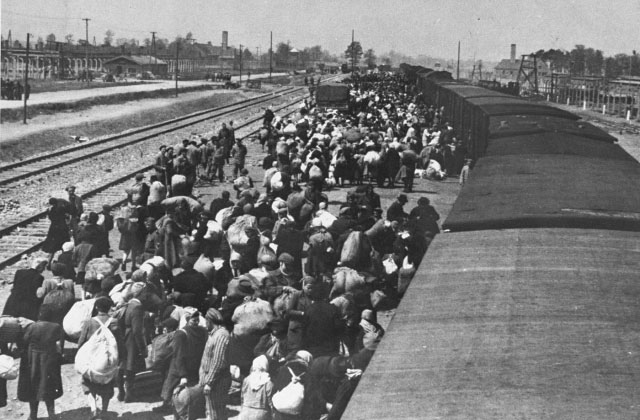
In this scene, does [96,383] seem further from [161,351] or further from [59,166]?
[59,166]

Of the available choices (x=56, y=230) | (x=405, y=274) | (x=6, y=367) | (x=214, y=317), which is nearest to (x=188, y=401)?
(x=214, y=317)

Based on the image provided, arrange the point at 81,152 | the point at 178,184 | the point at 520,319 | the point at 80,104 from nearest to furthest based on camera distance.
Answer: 1. the point at 520,319
2. the point at 178,184
3. the point at 81,152
4. the point at 80,104

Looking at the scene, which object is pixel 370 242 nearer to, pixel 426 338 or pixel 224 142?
pixel 426 338

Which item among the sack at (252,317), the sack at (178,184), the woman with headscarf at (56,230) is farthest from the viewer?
the sack at (178,184)

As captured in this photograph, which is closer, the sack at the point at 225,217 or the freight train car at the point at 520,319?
the freight train car at the point at 520,319

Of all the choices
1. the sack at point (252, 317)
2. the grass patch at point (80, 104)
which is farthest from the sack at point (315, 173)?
the grass patch at point (80, 104)

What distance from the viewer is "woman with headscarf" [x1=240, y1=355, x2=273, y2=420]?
6598 mm

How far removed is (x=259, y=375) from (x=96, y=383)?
174cm

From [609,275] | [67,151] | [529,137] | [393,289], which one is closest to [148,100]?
[67,151]

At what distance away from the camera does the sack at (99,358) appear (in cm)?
731

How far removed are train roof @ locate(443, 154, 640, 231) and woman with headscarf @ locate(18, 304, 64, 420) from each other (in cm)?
386

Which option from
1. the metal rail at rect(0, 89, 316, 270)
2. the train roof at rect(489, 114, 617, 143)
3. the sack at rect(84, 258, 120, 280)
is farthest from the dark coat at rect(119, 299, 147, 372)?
the train roof at rect(489, 114, 617, 143)

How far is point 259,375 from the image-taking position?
21.8ft

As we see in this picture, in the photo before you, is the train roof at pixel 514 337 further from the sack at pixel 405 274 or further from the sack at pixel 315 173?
the sack at pixel 315 173
